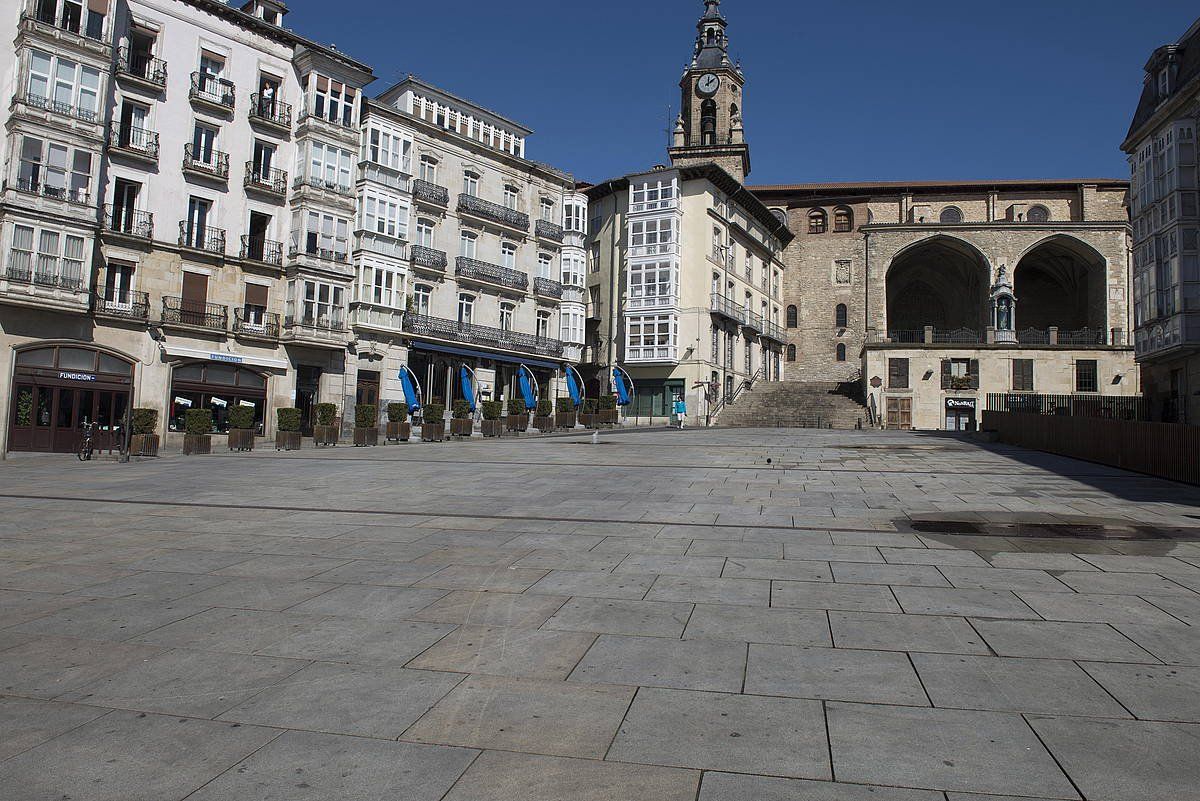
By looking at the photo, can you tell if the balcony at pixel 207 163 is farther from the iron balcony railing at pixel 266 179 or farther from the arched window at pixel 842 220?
the arched window at pixel 842 220

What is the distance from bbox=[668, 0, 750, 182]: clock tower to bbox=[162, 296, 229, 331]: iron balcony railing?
38.2m

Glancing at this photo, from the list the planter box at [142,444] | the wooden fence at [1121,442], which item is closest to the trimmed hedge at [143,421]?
the planter box at [142,444]

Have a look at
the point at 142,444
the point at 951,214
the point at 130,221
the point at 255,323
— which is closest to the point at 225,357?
the point at 255,323

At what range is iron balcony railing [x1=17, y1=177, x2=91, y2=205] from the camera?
2527cm

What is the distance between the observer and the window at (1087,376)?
43312mm

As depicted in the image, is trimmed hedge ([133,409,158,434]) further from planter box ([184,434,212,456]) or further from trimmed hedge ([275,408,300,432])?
trimmed hedge ([275,408,300,432])

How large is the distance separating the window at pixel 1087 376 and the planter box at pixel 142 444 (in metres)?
46.7

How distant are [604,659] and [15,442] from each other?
95.7ft

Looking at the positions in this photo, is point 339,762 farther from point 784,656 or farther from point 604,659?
point 784,656

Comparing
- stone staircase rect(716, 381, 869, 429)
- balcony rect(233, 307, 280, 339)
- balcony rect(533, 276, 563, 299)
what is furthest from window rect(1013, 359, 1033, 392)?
balcony rect(233, 307, 280, 339)

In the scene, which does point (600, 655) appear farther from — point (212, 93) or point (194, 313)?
point (212, 93)

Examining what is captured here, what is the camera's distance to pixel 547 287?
46688mm

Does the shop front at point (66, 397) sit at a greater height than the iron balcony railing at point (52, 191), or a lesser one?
lesser

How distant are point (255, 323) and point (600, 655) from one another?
3226cm
